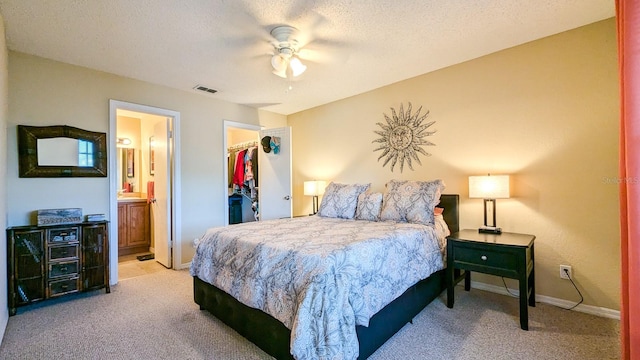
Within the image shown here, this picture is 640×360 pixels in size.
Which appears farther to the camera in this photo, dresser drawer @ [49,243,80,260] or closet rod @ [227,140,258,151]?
closet rod @ [227,140,258,151]

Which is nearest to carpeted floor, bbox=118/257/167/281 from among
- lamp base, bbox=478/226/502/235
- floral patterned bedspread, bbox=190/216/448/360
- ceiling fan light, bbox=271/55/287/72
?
floral patterned bedspread, bbox=190/216/448/360

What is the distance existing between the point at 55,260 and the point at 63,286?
26cm

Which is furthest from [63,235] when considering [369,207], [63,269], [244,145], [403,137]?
[403,137]

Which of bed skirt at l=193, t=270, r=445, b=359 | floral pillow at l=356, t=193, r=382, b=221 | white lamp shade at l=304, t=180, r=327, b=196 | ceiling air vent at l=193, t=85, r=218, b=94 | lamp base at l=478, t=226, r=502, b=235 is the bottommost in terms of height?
bed skirt at l=193, t=270, r=445, b=359

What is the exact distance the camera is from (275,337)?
1.74 metres

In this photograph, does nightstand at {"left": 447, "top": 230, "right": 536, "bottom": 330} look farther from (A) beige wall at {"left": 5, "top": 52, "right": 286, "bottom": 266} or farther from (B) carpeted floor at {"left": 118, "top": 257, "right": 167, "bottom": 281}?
(B) carpeted floor at {"left": 118, "top": 257, "right": 167, "bottom": 281}

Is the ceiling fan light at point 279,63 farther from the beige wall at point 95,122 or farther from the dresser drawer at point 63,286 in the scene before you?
the dresser drawer at point 63,286

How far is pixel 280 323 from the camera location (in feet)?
5.59

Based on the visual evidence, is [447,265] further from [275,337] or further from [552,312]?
[275,337]

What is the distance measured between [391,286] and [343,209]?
4.52 feet

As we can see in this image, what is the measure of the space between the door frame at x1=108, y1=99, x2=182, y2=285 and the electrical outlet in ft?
13.9

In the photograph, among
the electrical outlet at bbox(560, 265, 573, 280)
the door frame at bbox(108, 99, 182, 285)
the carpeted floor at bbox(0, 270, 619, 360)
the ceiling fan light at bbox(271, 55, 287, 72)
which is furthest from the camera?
the door frame at bbox(108, 99, 182, 285)

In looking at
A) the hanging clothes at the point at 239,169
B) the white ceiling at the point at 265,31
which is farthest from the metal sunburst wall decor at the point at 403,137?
the hanging clothes at the point at 239,169

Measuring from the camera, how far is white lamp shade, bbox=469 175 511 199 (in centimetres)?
254
